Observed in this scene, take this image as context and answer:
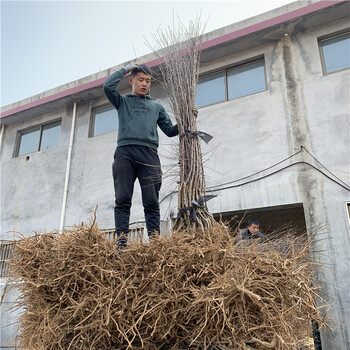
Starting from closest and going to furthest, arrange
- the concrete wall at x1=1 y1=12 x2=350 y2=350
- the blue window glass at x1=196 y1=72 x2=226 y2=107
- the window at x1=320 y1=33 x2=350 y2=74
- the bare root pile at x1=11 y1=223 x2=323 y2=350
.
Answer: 1. the bare root pile at x1=11 y1=223 x2=323 y2=350
2. the concrete wall at x1=1 y1=12 x2=350 y2=350
3. the window at x1=320 y1=33 x2=350 y2=74
4. the blue window glass at x1=196 y1=72 x2=226 y2=107

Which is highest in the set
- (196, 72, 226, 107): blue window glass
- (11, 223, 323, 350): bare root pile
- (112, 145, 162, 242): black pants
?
(196, 72, 226, 107): blue window glass

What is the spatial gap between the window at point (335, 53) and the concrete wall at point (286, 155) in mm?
139

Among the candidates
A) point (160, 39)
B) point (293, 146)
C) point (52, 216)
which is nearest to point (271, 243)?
point (160, 39)

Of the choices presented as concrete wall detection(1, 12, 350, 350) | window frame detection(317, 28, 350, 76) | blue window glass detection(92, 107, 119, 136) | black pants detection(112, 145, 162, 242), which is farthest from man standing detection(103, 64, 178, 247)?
blue window glass detection(92, 107, 119, 136)

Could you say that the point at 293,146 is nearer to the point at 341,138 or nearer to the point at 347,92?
the point at 341,138

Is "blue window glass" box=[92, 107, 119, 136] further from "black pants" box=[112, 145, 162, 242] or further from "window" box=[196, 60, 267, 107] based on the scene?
"black pants" box=[112, 145, 162, 242]

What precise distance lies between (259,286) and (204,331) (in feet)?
0.87

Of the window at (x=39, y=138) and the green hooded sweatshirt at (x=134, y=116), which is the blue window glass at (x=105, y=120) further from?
the green hooded sweatshirt at (x=134, y=116)

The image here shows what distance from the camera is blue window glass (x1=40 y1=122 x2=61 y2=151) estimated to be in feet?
25.0

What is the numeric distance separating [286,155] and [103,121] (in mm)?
3884

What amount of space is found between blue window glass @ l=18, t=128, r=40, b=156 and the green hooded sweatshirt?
622 centimetres

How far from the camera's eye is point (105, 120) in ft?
23.2

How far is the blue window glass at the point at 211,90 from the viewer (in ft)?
19.4

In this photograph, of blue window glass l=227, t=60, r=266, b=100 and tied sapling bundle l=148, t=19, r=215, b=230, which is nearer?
tied sapling bundle l=148, t=19, r=215, b=230
